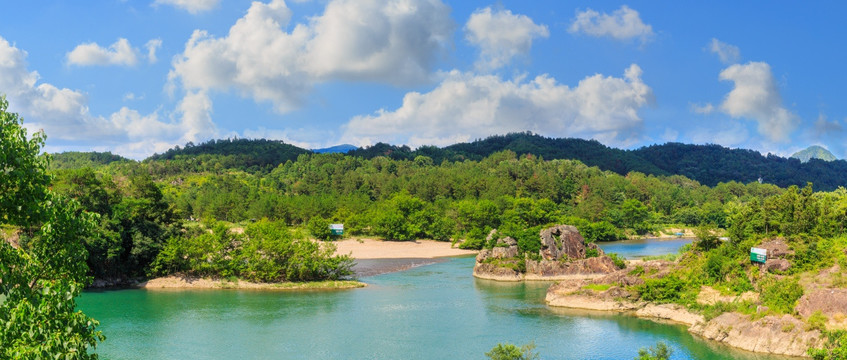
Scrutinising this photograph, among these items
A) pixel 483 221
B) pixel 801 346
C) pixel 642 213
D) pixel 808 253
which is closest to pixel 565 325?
pixel 801 346

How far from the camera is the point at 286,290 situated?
178ft

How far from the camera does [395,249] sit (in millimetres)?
85500

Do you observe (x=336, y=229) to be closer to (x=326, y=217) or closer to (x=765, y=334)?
(x=326, y=217)

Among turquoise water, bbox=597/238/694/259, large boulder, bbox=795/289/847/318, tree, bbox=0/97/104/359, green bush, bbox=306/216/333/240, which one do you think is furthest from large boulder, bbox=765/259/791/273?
green bush, bbox=306/216/333/240

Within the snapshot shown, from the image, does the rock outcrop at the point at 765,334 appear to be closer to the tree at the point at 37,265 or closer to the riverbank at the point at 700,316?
the riverbank at the point at 700,316

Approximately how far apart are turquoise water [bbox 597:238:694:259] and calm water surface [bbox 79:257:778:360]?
32674 millimetres

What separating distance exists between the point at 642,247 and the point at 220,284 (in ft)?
211

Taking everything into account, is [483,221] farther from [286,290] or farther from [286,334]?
[286,334]

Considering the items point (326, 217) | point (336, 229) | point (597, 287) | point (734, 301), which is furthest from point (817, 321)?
point (326, 217)

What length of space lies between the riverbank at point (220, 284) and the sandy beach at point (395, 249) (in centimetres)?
2314

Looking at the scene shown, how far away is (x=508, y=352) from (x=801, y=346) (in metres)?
19.5

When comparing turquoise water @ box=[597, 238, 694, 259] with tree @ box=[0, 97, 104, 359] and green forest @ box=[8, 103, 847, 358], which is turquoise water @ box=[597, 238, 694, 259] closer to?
green forest @ box=[8, 103, 847, 358]

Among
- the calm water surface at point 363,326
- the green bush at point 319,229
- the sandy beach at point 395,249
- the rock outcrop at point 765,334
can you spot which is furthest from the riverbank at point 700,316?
the green bush at point 319,229

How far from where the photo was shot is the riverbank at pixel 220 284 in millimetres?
54625
